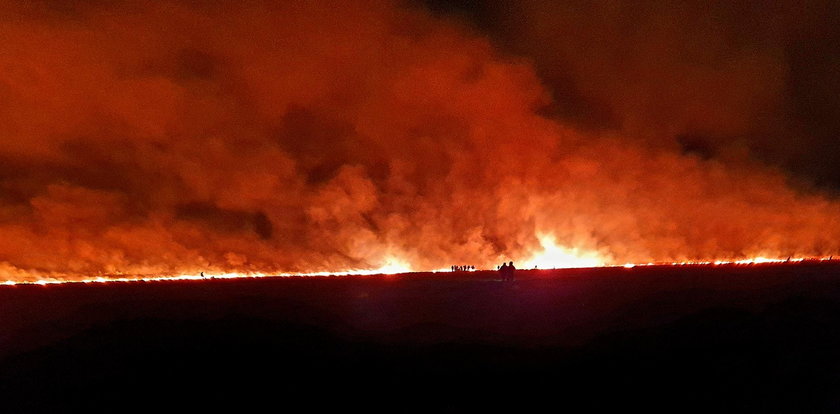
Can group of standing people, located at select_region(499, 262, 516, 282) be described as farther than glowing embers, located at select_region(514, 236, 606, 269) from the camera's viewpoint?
No

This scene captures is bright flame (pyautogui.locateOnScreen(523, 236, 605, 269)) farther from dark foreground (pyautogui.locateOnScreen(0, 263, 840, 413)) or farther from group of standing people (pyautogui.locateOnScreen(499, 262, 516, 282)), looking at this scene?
dark foreground (pyautogui.locateOnScreen(0, 263, 840, 413))

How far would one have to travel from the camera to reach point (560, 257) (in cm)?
1302

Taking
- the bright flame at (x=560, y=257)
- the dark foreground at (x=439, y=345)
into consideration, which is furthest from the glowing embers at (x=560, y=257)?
Answer: the dark foreground at (x=439, y=345)

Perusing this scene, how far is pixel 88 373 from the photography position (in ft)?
25.7

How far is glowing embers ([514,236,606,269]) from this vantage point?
1296 cm

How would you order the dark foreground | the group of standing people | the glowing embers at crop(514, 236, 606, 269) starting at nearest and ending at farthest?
1. the dark foreground
2. the group of standing people
3. the glowing embers at crop(514, 236, 606, 269)

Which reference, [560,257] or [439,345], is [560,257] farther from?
[439,345]

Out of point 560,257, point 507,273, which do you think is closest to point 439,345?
point 507,273

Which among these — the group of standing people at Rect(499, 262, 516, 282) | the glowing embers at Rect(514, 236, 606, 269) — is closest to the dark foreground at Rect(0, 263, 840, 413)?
the group of standing people at Rect(499, 262, 516, 282)

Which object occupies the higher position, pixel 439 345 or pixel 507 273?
pixel 507 273

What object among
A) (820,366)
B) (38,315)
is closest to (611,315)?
(820,366)

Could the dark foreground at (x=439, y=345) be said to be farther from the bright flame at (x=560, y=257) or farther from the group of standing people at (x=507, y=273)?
the bright flame at (x=560, y=257)

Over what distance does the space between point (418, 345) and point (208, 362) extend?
2.99 m

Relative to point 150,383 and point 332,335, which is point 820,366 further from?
point 150,383
